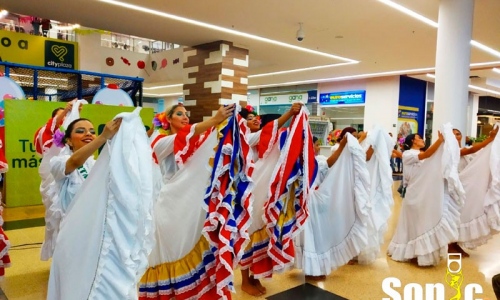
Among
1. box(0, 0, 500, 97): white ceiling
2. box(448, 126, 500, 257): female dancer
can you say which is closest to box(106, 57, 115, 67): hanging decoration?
box(0, 0, 500, 97): white ceiling

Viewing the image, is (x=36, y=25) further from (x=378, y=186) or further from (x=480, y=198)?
(x=480, y=198)

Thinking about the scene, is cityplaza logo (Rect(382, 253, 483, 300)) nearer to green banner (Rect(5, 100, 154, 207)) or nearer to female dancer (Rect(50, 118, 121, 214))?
female dancer (Rect(50, 118, 121, 214))

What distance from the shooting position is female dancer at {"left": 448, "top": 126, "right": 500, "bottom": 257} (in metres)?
3.94

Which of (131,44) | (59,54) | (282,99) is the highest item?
(131,44)

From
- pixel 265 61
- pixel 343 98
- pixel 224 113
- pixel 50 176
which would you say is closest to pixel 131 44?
pixel 265 61

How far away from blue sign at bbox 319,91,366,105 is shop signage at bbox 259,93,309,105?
2.55ft

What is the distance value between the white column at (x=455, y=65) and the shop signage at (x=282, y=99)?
1009 centimetres

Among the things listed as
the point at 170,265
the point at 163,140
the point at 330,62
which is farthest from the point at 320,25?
the point at 170,265

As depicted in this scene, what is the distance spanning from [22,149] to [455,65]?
6.50 meters

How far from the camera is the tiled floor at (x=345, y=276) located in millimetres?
2957

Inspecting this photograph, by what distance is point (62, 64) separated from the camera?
8.97 m

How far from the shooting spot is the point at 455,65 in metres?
5.02

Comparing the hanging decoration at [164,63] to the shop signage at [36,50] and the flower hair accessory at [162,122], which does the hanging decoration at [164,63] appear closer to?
the shop signage at [36,50]

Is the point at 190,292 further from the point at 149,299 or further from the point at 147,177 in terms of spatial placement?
the point at 147,177
